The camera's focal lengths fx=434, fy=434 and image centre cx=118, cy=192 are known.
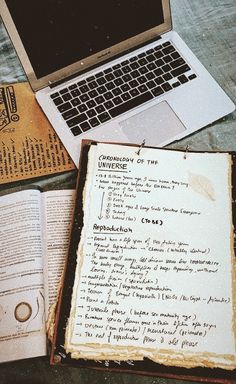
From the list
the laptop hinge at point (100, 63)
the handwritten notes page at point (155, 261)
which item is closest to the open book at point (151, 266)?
the handwritten notes page at point (155, 261)

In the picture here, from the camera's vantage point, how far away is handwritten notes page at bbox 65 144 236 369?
1.92 ft

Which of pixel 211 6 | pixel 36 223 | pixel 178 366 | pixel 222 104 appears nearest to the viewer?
pixel 178 366

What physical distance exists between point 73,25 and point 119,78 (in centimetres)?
12

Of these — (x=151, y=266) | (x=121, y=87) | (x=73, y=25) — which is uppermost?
(x=73, y=25)

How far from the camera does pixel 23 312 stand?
0.62 meters

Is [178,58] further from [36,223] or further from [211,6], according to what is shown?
[36,223]

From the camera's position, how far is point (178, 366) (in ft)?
1.88

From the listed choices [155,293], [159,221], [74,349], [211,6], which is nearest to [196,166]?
[159,221]

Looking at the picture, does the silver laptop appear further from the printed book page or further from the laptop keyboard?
the printed book page

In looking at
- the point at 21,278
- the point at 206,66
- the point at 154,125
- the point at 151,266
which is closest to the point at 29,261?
the point at 21,278

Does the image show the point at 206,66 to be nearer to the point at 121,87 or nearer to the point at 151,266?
the point at 121,87

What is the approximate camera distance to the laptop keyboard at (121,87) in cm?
76

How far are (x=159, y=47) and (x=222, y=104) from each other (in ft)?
0.53

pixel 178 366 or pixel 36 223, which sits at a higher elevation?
pixel 36 223
